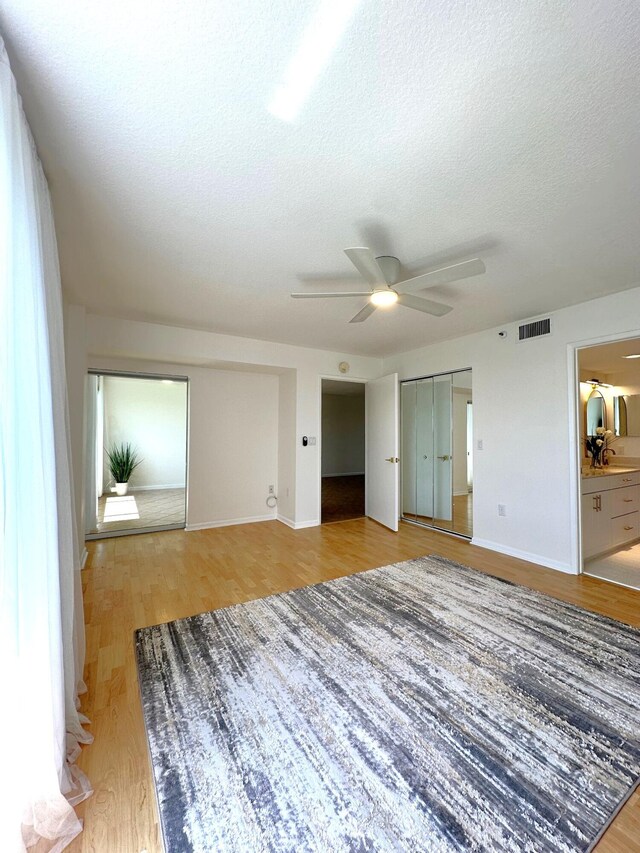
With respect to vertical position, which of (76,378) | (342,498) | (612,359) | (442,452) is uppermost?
(612,359)

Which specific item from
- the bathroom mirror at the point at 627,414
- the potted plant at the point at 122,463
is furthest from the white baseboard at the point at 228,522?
the bathroom mirror at the point at 627,414

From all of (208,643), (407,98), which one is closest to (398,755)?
(208,643)

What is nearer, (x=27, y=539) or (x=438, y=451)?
(x=27, y=539)

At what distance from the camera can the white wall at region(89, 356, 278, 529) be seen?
4637mm

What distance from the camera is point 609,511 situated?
147 inches

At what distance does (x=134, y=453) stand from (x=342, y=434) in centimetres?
614

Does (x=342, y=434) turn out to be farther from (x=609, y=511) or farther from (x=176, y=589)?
(x=176, y=589)

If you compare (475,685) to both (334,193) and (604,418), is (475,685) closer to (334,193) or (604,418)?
(334,193)

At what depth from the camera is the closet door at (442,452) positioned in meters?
4.81

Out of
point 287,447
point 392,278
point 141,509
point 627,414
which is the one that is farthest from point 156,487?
point 627,414

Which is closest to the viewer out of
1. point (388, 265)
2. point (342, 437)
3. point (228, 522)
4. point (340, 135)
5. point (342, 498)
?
point (340, 135)

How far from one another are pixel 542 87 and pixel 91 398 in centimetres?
462

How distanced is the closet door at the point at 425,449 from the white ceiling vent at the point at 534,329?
1499 mm

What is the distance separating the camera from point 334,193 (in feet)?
5.68
